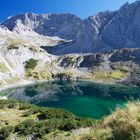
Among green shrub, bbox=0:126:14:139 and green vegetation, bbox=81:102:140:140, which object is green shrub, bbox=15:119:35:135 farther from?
green vegetation, bbox=81:102:140:140

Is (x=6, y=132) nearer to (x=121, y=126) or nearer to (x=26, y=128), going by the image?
(x=26, y=128)

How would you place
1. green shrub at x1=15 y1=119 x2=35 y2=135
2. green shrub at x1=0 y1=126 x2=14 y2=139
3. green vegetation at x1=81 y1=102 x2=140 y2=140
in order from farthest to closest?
green shrub at x1=15 y1=119 x2=35 y2=135
green shrub at x1=0 y1=126 x2=14 y2=139
green vegetation at x1=81 y1=102 x2=140 y2=140

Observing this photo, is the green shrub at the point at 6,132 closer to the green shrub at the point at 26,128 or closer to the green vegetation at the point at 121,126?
the green shrub at the point at 26,128

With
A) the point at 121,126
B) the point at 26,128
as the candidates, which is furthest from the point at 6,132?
the point at 121,126

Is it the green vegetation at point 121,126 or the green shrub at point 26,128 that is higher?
the green vegetation at point 121,126

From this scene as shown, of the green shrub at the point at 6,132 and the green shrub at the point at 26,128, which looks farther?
the green shrub at the point at 26,128

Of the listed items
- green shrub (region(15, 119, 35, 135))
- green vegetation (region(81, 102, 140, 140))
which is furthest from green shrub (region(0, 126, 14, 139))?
green vegetation (region(81, 102, 140, 140))

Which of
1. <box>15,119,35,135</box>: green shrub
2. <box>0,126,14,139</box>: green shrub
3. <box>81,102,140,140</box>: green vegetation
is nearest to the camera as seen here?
<box>81,102,140,140</box>: green vegetation

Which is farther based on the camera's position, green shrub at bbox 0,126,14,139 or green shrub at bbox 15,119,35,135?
green shrub at bbox 15,119,35,135

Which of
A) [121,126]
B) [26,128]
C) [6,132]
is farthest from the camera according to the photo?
[26,128]

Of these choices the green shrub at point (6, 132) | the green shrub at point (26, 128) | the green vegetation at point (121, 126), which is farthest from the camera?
the green shrub at point (26, 128)

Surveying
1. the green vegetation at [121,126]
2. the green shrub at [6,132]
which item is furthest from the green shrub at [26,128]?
the green vegetation at [121,126]

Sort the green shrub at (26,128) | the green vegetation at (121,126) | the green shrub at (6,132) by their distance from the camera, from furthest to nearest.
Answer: the green shrub at (26,128), the green shrub at (6,132), the green vegetation at (121,126)

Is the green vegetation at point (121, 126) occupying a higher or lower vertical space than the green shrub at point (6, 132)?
higher
